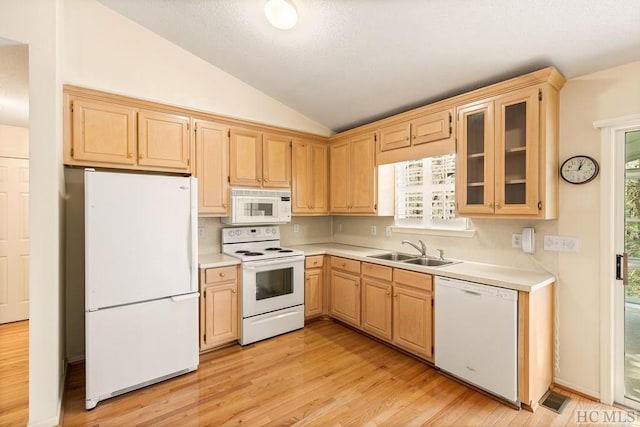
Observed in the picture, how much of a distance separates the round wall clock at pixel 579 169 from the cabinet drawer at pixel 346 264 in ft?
6.37

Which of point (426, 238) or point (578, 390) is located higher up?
point (426, 238)

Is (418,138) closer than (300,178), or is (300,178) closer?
(418,138)

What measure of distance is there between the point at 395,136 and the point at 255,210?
5.64 ft

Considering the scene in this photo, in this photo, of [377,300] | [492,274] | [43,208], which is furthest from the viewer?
A: [377,300]

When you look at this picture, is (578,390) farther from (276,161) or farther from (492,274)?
(276,161)

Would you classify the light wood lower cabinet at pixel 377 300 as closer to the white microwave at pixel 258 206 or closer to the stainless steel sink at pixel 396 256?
the stainless steel sink at pixel 396 256

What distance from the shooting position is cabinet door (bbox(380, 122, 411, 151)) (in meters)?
3.06

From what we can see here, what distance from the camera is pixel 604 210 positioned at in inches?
83.9

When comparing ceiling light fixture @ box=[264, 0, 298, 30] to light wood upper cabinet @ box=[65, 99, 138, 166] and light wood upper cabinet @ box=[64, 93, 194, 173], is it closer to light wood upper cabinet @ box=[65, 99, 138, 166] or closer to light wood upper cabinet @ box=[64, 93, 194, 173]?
light wood upper cabinet @ box=[64, 93, 194, 173]

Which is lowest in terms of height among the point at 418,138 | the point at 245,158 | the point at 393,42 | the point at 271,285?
the point at 271,285

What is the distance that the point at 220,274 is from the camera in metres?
2.90

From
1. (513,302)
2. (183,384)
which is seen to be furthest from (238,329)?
(513,302)

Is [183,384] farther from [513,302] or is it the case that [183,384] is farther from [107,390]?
[513,302]

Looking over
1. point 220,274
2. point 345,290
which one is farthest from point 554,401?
point 220,274
